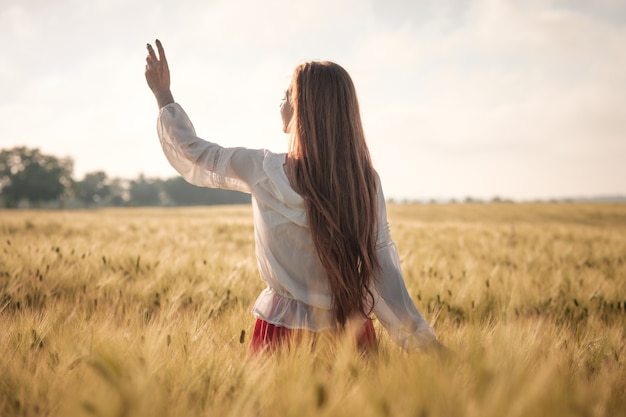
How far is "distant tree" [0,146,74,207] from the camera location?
5869cm

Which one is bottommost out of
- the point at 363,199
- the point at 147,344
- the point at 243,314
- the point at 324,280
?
the point at 243,314

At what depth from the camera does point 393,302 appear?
1.66 meters

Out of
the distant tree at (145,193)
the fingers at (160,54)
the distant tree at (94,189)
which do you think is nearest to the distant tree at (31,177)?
the distant tree at (94,189)

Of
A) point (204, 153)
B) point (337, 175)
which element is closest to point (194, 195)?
point (204, 153)

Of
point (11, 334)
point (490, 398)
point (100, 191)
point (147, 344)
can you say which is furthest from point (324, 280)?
point (100, 191)

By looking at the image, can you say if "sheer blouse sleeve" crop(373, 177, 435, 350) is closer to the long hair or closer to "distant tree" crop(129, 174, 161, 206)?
the long hair

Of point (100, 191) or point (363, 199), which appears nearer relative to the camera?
point (363, 199)

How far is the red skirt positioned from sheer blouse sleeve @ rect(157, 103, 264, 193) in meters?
0.58

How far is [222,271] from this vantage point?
3312 mm

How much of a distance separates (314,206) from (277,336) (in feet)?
1.78

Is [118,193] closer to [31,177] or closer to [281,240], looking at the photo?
[31,177]

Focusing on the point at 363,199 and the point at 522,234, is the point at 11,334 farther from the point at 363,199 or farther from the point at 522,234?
the point at 522,234

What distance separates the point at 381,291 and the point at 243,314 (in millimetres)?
796

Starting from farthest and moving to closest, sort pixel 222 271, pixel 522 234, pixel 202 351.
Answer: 1. pixel 522 234
2. pixel 222 271
3. pixel 202 351
